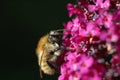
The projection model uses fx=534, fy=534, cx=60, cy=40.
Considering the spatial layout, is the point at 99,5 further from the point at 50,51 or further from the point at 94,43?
the point at 50,51

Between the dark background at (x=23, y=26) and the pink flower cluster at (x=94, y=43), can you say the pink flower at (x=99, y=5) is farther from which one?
the dark background at (x=23, y=26)

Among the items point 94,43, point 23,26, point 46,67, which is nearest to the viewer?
point 94,43

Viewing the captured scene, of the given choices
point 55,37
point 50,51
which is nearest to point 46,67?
point 50,51

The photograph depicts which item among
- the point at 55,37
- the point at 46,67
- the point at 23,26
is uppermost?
the point at 55,37

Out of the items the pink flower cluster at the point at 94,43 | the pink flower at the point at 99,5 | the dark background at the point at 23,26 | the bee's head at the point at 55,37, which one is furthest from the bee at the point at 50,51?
the dark background at the point at 23,26

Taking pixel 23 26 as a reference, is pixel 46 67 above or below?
above
